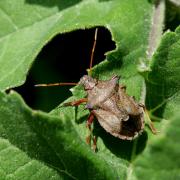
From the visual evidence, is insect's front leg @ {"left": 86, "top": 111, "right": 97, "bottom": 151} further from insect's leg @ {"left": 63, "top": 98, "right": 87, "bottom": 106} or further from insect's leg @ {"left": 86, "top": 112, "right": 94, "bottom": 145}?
insect's leg @ {"left": 63, "top": 98, "right": 87, "bottom": 106}

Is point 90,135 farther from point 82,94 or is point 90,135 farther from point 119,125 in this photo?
point 82,94

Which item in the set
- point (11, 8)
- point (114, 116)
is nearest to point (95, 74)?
point (114, 116)

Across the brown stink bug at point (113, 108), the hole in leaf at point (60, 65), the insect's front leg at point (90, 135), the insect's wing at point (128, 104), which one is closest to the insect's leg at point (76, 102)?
the brown stink bug at point (113, 108)

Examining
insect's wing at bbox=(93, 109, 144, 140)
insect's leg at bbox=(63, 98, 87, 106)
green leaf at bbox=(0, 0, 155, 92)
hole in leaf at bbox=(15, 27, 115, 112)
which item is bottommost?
hole in leaf at bbox=(15, 27, 115, 112)

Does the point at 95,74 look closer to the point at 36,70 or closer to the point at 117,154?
the point at 117,154

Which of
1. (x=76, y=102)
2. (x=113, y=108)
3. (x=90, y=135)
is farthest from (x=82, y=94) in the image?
(x=90, y=135)

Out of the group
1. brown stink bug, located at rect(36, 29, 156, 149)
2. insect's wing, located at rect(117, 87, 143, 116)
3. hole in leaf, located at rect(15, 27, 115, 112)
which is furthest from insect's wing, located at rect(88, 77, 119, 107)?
hole in leaf, located at rect(15, 27, 115, 112)
